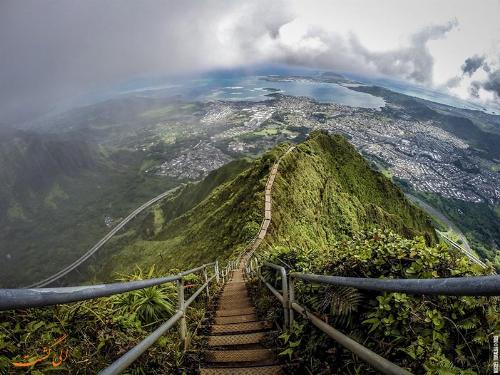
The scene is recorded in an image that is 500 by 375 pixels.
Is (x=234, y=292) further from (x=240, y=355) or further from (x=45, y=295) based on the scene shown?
(x=45, y=295)

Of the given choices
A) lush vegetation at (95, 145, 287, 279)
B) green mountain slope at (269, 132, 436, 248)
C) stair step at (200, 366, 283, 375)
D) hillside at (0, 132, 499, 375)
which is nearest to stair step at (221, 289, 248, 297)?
hillside at (0, 132, 499, 375)

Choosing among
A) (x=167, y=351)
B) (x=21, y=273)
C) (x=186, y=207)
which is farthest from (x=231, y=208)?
(x=21, y=273)

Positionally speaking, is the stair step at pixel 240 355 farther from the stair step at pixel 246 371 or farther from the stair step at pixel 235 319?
the stair step at pixel 235 319

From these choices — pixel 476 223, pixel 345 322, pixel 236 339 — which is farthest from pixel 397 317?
pixel 476 223

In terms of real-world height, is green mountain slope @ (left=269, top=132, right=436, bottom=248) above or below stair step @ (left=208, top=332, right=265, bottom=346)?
below

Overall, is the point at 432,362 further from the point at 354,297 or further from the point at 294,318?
the point at 294,318

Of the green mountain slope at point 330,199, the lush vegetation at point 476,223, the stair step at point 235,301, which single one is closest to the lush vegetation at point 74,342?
the stair step at point 235,301

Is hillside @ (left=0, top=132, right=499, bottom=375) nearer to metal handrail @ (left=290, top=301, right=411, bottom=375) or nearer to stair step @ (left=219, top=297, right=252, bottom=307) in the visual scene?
metal handrail @ (left=290, top=301, right=411, bottom=375)
